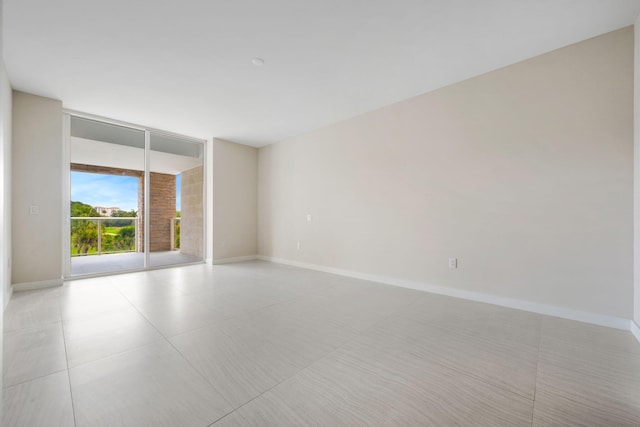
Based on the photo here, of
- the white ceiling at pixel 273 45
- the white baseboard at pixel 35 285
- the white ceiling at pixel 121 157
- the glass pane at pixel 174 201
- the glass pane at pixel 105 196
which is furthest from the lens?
the glass pane at pixel 174 201

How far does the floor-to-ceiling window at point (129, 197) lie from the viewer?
464cm

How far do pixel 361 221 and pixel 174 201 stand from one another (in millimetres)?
5440

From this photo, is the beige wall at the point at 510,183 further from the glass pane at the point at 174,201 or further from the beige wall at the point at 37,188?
the beige wall at the point at 37,188

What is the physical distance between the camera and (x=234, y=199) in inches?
228

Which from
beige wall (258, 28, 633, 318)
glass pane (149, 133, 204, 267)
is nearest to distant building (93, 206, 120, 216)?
glass pane (149, 133, 204, 267)

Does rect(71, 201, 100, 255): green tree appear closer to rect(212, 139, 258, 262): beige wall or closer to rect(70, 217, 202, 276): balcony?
rect(70, 217, 202, 276): balcony

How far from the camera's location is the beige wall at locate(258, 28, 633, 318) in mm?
2480

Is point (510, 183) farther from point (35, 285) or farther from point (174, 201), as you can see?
point (174, 201)

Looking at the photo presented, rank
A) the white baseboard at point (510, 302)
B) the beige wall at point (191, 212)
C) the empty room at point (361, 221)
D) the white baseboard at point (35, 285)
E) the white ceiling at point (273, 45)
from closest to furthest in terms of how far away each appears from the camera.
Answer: the empty room at point (361, 221) → the white ceiling at point (273, 45) → the white baseboard at point (510, 302) → the white baseboard at point (35, 285) → the beige wall at point (191, 212)

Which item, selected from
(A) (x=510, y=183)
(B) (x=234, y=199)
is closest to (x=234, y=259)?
(B) (x=234, y=199)

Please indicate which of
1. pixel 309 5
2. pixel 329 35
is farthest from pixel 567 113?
pixel 309 5

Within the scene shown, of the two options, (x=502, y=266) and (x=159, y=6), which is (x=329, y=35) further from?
(x=502, y=266)

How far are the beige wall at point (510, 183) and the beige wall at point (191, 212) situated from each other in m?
3.38

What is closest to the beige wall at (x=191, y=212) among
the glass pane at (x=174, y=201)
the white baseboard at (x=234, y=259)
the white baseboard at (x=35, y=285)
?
the glass pane at (x=174, y=201)
